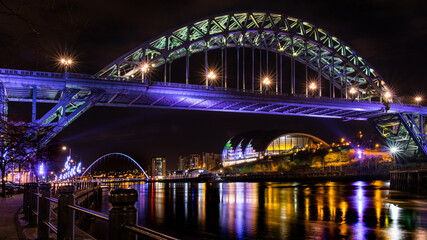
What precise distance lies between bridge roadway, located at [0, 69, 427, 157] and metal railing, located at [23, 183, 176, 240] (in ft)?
71.0

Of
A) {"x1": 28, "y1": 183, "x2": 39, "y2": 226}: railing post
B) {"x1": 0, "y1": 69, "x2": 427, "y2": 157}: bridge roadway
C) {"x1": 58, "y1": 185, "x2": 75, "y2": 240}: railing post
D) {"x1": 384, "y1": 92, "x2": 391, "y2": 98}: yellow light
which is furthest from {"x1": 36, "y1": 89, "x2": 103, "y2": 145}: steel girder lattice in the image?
{"x1": 384, "y1": 92, "x2": 391, "y2": 98}: yellow light

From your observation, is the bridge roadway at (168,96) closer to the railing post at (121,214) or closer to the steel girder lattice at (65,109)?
the steel girder lattice at (65,109)

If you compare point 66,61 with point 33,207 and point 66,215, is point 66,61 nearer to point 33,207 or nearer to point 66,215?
point 33,207

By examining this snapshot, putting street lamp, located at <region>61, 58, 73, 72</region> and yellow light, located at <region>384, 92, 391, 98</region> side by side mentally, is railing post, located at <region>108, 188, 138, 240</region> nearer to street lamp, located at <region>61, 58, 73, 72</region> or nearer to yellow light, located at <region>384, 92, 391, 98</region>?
street lamp, located at <region>61, 58, 73, 72</region>

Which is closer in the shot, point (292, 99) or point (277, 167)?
point (292, 99)

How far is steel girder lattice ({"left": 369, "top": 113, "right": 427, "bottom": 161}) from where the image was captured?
58250 mm

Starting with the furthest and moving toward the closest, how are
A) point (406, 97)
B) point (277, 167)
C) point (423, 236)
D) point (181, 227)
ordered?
point (277, 167)
point (406, 97)
point (181, 227)
point (423, 236)

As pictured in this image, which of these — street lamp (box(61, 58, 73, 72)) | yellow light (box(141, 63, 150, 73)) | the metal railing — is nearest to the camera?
the metal railing

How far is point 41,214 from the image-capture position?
23.9ft

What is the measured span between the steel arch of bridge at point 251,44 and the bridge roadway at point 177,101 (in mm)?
2959

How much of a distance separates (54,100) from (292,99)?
96.2 feet

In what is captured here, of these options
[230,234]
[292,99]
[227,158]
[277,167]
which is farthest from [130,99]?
[227,158]

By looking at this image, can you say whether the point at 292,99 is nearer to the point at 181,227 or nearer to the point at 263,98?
the point at 263,98

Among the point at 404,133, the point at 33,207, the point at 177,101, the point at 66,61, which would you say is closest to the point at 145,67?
the point at 177,101
